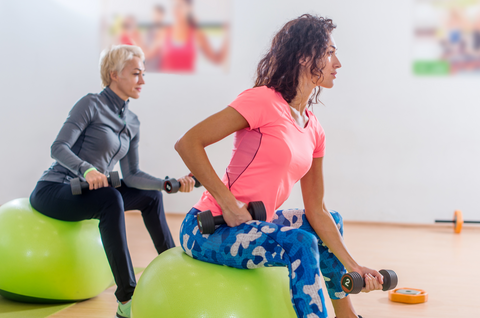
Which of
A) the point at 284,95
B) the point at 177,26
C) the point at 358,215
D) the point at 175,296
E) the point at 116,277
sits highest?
the point at 177,26

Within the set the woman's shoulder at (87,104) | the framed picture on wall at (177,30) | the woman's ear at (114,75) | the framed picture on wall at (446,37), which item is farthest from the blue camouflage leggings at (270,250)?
the framed picture on wall at (446,37)

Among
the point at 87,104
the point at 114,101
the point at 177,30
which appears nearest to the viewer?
the point at 87,104

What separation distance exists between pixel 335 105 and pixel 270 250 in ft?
11.1

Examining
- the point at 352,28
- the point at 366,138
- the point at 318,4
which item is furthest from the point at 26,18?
the point at 366,138

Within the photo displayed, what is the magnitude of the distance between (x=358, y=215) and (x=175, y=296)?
11.0 ft

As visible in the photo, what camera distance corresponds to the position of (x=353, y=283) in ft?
3.62

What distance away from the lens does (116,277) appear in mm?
1642

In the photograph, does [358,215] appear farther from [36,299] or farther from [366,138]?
[36,299]

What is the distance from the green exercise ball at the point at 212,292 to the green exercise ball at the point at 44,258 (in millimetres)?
630

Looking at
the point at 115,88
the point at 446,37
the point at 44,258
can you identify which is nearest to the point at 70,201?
the point at 44,258

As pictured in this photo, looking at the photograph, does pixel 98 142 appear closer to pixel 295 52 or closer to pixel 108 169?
pixel 108 169

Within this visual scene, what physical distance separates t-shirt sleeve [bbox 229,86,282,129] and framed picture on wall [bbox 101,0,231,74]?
327 cm

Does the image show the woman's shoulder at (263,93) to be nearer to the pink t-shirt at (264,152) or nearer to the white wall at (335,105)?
the pink t-shirt at (264,152)

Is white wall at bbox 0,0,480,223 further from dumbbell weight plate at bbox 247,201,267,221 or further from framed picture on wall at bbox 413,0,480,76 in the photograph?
dumbbell weight plate at bbox 247,201,267,221
